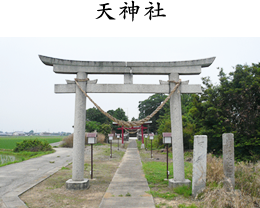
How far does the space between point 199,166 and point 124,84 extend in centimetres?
352

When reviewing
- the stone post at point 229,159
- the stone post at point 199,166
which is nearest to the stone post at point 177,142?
the stone post at point 199,166

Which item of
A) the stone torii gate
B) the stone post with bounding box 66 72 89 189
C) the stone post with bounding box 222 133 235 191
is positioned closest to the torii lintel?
the stone torii gate

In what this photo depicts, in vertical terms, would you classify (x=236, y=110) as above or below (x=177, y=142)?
above

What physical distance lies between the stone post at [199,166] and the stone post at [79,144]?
3.53m

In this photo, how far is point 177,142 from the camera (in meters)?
6.67

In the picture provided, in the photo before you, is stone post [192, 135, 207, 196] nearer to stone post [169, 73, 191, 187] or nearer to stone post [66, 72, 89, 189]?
stone post [169, 73, 191, 187]

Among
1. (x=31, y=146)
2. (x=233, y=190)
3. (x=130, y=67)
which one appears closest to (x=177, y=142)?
(x=233, y=190)

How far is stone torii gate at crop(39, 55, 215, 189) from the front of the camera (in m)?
6.73

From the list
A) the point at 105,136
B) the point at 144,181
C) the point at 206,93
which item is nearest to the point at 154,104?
the point at 105,136

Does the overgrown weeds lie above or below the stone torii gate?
below

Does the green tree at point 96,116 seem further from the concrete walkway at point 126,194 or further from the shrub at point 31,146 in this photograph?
the concrete walkway at point 126,194

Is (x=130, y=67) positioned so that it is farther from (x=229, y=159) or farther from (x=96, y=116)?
(x=96, y=116)

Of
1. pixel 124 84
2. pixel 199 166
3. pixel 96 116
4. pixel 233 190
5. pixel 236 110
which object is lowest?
pixel 233 190

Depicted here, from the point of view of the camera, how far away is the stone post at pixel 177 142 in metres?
6.50
